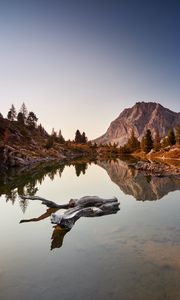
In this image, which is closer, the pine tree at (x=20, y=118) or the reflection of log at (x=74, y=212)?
the reflection of log at (x=74, y=212)

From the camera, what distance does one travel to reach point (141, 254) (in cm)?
1201

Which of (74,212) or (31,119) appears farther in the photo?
(31,119)

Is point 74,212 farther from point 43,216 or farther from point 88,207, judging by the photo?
point 43,216

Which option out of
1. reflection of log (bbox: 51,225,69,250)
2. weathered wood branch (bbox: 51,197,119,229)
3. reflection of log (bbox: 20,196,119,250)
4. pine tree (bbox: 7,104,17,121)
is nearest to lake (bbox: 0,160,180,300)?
reflection of log (bbox: 51,225,69,250)

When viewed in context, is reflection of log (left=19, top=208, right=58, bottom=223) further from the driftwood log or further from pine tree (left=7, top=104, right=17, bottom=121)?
pine tree (left=7, top=104, right=17, bottom=121)

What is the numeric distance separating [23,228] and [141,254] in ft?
27.6

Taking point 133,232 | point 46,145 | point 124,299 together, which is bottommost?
point 124,299

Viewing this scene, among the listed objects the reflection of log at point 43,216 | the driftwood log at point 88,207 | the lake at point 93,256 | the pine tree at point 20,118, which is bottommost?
the lake at point 93,256

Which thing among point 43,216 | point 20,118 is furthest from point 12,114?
point 43,216

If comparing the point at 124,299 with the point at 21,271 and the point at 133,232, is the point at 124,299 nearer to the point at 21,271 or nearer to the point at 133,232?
the point at 21,271

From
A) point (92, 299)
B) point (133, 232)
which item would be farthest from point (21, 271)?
point (133, 232)

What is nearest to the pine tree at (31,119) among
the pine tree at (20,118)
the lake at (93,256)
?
the pine tree at (20,118)

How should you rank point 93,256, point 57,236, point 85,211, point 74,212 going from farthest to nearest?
point 85,211 → point 74,212 → point 57,236 → point 93,256

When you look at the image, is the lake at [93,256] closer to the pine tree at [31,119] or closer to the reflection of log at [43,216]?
the reflection of log at [43,216]
